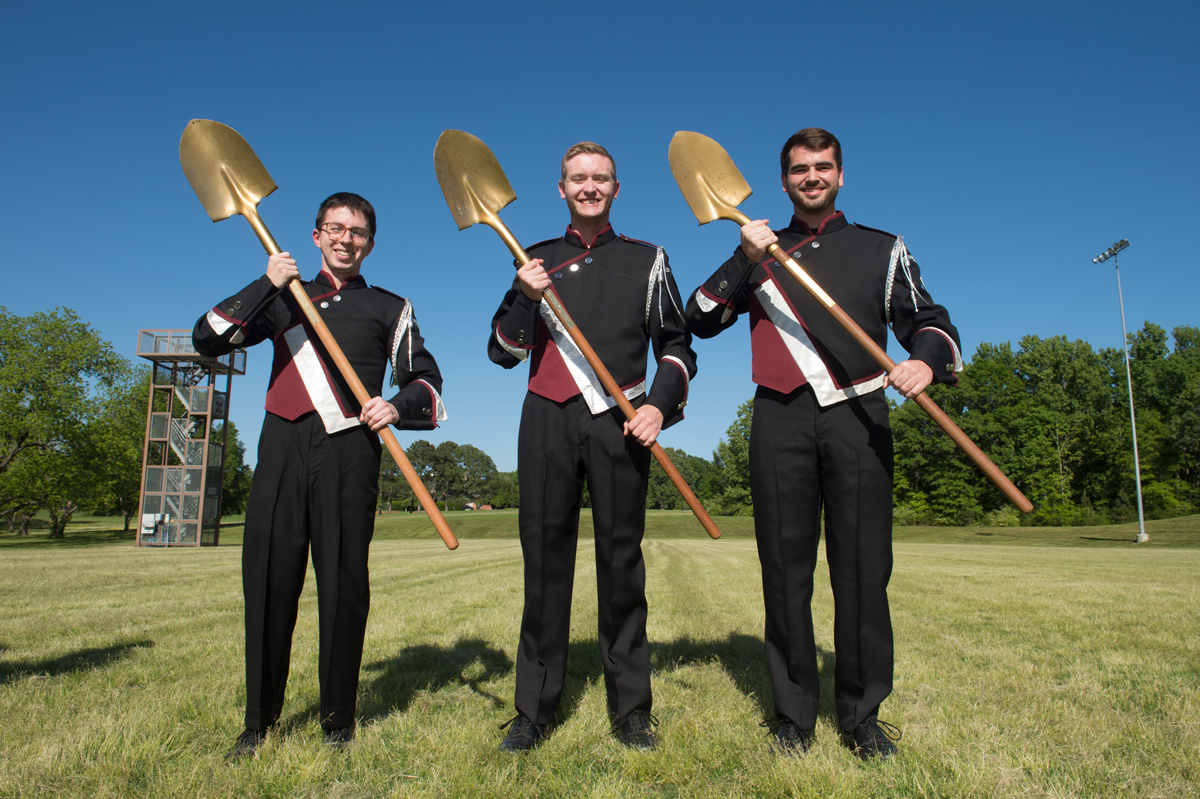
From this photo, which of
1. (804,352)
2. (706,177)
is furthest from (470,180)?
(804,352)

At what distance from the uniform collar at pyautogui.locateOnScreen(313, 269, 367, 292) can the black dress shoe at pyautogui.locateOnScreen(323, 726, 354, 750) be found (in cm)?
219

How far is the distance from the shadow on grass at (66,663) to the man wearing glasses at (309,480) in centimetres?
242

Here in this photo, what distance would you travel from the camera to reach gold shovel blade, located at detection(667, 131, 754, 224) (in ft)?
12.8

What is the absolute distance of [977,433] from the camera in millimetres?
50719

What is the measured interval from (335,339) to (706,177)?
2274 millimetres

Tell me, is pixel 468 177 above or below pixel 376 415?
above

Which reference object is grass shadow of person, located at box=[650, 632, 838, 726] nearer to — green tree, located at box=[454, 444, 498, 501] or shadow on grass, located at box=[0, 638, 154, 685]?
shadow on grass, located at box=[0, 638, 154, 685]

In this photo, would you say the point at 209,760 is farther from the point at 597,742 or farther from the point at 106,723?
the point at 597,742

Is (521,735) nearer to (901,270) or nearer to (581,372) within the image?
(581,372)

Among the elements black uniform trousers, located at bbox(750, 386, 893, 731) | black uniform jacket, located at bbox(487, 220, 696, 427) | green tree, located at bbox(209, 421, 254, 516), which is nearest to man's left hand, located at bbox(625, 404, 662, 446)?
black uniform jacket, located at bbox(487, 220, 696, 427)

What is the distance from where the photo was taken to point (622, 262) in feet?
11.6

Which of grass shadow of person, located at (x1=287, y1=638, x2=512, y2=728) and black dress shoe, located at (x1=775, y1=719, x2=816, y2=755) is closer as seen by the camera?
black dress shoe, located at (x1=775, y1=719, x2=816, y2=755)

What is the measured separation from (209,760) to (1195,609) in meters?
9.39

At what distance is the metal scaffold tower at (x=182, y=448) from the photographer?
30.4m
